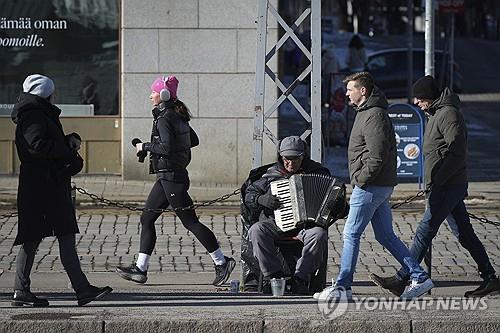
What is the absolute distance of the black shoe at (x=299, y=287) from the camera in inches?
369

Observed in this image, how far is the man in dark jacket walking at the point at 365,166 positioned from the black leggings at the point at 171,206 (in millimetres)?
1655

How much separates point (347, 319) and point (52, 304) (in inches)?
88.6

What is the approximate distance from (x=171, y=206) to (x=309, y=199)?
4.64 feet

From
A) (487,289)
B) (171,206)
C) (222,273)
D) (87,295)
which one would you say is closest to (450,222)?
(487,289)

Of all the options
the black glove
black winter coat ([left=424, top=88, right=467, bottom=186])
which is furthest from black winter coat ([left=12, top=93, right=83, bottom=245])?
black winter coat ([left=424, top=88, right=467, bottom=186])

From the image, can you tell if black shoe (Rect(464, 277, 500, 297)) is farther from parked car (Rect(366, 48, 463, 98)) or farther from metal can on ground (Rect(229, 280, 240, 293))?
parked car (Rect(366, 48, 463, 98))

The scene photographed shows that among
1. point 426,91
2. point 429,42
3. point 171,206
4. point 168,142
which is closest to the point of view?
point 426,91

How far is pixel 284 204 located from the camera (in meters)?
9.27

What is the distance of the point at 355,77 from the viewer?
8.87 m

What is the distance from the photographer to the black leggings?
391 inches

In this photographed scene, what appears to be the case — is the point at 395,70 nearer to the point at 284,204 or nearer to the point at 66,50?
the point at 66,50

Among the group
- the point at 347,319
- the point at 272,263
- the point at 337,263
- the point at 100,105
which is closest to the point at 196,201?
the point at 100,105

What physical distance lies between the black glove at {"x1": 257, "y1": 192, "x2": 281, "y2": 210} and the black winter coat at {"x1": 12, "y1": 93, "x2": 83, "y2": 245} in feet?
5.63

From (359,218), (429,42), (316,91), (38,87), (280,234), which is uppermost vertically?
(429,42)
